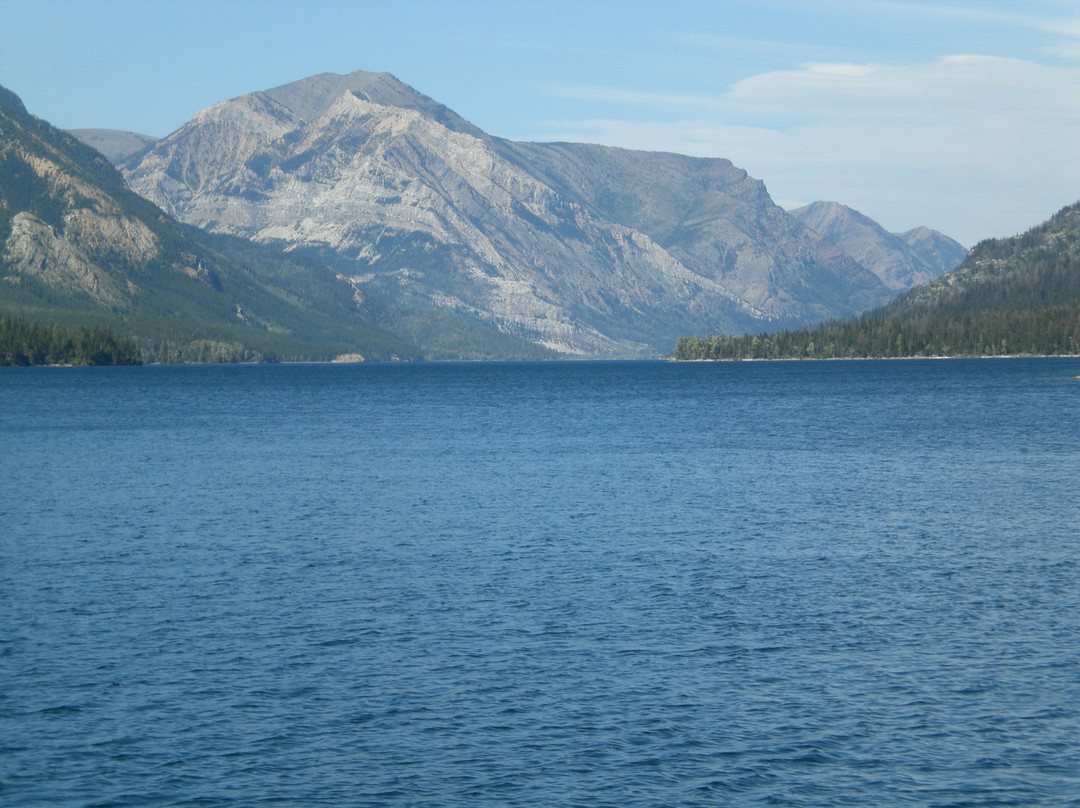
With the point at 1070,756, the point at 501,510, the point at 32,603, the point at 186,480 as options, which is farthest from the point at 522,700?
the point at 186,480

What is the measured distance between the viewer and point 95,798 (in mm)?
28562

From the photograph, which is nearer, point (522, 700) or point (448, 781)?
point (448, 781)

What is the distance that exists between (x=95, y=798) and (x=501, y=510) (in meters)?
49.1

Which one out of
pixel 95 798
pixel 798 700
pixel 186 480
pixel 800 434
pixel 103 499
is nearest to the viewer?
pixel 95 798

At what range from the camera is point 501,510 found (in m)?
76.8

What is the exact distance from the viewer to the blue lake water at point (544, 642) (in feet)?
98.2

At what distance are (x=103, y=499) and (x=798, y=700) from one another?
6316cm

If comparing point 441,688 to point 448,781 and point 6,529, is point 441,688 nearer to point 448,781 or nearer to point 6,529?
point 448,781

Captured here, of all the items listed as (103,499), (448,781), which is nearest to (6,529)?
(103,499)

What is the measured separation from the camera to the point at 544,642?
42.0m

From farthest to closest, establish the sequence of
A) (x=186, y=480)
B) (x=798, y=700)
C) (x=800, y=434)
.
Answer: (x=800, y=434) < (x=186, y=480) < (x=798, y=700)

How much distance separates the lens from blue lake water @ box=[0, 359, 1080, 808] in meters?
29.9

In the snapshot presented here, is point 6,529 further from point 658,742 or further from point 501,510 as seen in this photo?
point 658,742

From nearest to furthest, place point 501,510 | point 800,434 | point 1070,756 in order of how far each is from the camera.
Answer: point 1070,756, point 501,510, point 800,434
